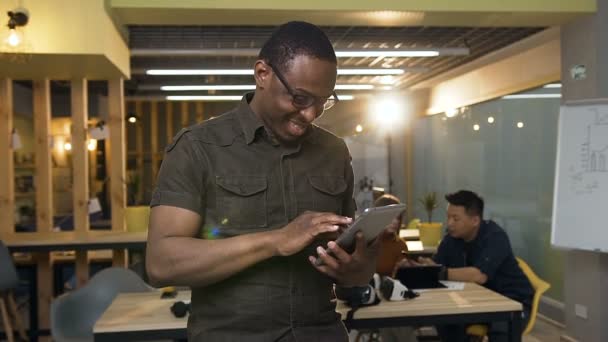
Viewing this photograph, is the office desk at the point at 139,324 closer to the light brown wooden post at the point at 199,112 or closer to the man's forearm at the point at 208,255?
the man's forearm at the point at 208,255

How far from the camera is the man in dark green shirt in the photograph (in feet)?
4.59

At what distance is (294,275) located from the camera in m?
1.53

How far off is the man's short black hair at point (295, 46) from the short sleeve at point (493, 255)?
2.97m

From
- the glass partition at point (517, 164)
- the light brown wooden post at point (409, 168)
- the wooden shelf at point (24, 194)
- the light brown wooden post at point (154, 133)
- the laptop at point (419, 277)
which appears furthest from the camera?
the light brown wooden post at point (154, 133)

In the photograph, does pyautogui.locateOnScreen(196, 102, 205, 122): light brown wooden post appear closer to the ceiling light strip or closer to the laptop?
the ceiling light strip

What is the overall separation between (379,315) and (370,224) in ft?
6.14

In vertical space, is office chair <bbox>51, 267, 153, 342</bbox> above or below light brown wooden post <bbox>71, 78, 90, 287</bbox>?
below

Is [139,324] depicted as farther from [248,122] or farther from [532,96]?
[532,96]

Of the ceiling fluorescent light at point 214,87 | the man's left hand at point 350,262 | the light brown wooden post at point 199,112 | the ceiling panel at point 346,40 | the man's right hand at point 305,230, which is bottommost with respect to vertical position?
the man's left hand at point 350,262

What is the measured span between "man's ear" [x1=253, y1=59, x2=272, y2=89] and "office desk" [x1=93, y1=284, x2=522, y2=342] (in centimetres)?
178

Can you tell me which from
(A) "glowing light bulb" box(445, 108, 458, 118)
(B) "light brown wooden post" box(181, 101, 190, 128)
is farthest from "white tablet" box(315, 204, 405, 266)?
(B) "light brown wooden post" box(181, 101, 190, 128)

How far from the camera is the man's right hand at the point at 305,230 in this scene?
1320 mm

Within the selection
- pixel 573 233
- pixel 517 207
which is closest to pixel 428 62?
pixel 517 207

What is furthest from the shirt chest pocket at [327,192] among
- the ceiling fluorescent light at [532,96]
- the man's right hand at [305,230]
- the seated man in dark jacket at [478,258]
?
the ceiling fluorescent light at [532,96]
